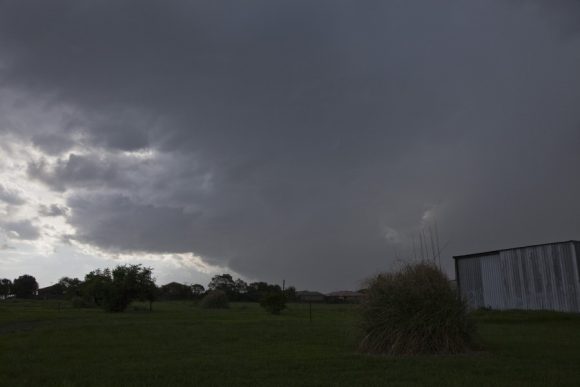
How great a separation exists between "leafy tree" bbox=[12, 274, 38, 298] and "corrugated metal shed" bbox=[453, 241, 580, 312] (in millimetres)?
123279

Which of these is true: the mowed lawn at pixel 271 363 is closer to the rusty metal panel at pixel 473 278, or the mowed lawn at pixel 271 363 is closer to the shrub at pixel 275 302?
the rusty metal panel at pixel 473 278

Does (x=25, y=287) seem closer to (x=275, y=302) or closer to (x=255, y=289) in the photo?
(x=255, y=289)

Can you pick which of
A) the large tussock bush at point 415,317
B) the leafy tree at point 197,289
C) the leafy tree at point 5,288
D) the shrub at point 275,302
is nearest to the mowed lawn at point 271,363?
the large tussock bush at point 415,317

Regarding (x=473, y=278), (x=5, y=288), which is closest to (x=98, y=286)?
(x=473, y=278)

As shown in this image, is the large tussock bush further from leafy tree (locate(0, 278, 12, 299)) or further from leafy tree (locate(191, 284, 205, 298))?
leafy tree (locate(0, 278, 12, 299))

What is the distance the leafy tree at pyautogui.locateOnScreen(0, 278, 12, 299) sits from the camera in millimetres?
129375

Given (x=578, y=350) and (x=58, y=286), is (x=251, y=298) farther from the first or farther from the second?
(x=578, y=350)

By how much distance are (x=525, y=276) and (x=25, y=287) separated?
132082 millimetres

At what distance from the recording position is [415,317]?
50.1 feet

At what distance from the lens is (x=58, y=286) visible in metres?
142

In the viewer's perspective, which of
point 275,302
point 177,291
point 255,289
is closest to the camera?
point 275,302

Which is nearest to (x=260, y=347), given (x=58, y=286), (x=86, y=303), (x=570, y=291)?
(x=570, y=291)

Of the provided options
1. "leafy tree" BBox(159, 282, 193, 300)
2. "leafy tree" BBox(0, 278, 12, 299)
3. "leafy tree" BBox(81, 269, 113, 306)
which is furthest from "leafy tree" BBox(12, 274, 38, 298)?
"leafy tree" BBox(81, 269, 113, 306)

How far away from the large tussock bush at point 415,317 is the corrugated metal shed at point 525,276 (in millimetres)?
24636
